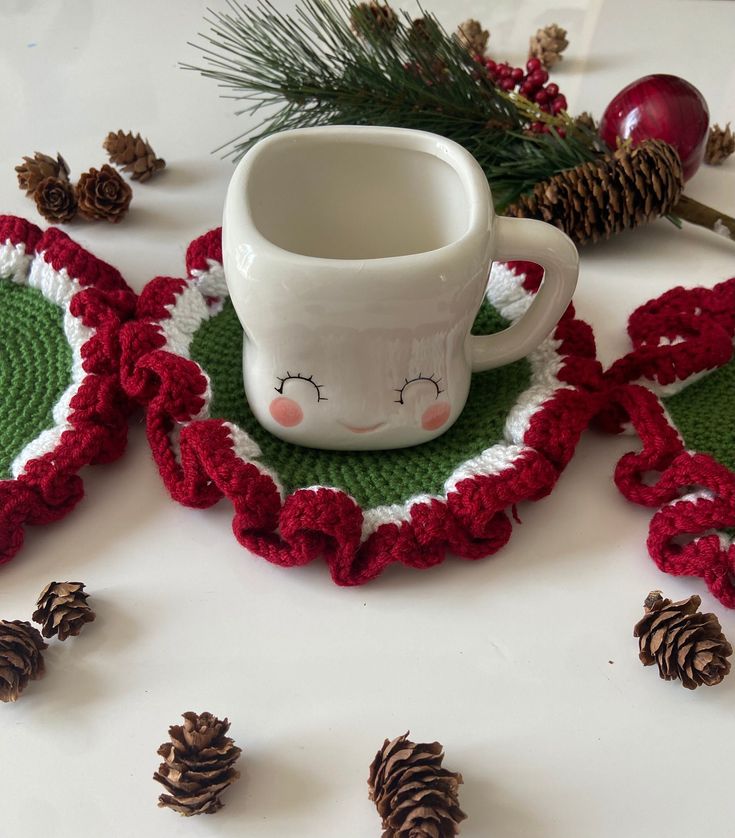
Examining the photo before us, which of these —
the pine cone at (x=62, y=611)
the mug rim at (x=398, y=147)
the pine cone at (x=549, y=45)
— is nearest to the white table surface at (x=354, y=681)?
the pine cone at (x=62, y=611)

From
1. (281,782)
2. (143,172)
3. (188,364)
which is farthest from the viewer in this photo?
(143,172)

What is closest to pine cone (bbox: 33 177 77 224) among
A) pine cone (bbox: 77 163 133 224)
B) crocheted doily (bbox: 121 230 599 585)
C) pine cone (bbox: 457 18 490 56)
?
pine cone (bbox: 77 163 133 224)

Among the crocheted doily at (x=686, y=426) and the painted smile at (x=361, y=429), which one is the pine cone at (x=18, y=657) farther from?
the crocheted doily at (x=686, y=426)

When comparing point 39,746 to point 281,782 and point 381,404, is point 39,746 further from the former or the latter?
point 381,404

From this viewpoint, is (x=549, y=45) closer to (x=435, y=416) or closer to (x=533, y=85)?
(x=533, y=85)

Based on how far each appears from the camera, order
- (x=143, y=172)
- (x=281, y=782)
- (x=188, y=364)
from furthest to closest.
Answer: (x=143, y=172) → (x=188, y=364) → (x=281, y=782)

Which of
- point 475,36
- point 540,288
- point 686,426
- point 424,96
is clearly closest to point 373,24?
point 424,96

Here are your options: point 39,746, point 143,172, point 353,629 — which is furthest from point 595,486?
point 143,172

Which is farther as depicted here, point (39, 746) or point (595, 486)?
point (595, 486)
